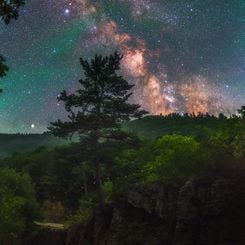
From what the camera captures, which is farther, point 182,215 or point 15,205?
point 15,205

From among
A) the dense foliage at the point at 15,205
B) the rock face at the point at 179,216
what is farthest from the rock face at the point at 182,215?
the dense foliage at the point at 15,205

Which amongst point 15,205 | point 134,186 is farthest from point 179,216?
point 15,205

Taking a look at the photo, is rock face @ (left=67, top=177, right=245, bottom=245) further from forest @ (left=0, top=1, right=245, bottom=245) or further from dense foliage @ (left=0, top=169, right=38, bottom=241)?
dense foliage @ (left=0, top=169, right=38, bottom=241)

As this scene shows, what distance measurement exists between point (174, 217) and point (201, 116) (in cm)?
15785

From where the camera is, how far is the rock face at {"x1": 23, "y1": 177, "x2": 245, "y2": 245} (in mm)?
25672

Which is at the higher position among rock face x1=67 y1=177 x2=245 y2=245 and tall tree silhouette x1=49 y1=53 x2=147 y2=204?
tall tree silhouette x1=49 y1=53 x2=147 y2=204

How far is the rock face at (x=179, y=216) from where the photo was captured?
2567 cm

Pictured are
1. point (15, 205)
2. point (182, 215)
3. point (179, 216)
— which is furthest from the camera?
point (15, 205)

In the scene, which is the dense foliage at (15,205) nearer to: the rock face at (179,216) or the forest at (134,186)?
the forest at (134,186)

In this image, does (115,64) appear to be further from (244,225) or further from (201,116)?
(201,116)

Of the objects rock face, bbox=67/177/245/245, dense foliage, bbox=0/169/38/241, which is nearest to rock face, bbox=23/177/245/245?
rock face, bbox=67/177/245/245

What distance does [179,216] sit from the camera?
90.4ft

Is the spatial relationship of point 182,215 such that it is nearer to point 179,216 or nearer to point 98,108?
point 179,216

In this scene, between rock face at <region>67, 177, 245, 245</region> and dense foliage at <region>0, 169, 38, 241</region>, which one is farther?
dense foliage at <region>0, 169, 38, 241</region>
